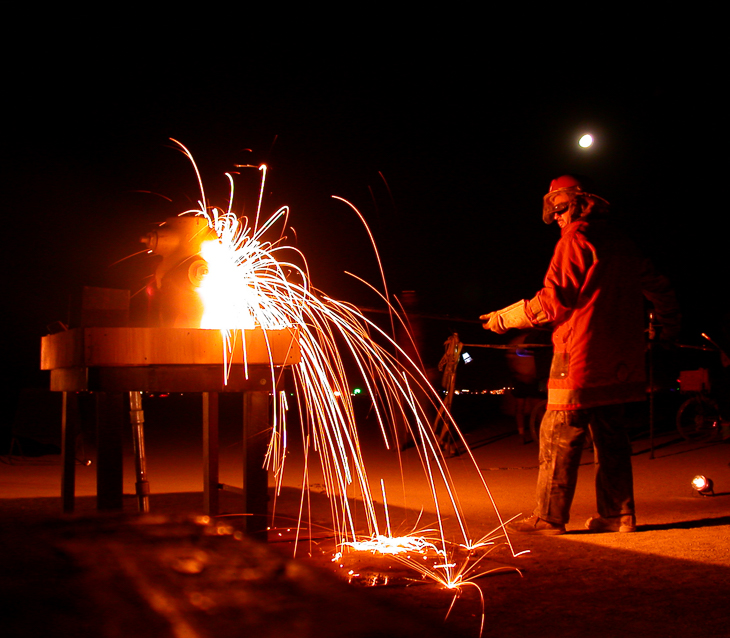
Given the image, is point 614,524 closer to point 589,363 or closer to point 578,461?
point 578,461

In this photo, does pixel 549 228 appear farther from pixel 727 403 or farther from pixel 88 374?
pixel 88 374

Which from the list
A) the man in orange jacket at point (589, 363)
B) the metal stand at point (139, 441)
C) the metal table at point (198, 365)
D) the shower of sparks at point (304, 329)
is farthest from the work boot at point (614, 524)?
the metal stand at point (139, 441)

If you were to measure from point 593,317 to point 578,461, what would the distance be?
76 cm

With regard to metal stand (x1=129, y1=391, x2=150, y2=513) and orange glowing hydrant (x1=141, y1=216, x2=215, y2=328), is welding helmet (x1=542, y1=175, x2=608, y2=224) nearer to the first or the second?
orange glowing hydrant (x1=141, y1=216, x2=215, y2=328)

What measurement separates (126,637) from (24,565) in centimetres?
113

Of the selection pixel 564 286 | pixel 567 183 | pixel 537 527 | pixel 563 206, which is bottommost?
pixel 537 527

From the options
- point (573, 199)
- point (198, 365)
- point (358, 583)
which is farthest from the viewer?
point (573, 199)

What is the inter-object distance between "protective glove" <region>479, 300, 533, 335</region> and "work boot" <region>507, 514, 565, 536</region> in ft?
3.27

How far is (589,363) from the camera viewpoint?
3.89 metres

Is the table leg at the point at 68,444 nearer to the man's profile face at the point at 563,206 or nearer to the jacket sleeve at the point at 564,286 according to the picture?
the jacket sleeve at the point at 564,286

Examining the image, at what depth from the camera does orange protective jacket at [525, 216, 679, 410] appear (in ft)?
12.7

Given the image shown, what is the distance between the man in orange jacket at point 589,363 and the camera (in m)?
3.89

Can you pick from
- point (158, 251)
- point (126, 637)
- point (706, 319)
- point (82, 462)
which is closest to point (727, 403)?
point (82, 462)

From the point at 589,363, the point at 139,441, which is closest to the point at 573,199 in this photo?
the point at 589,363
